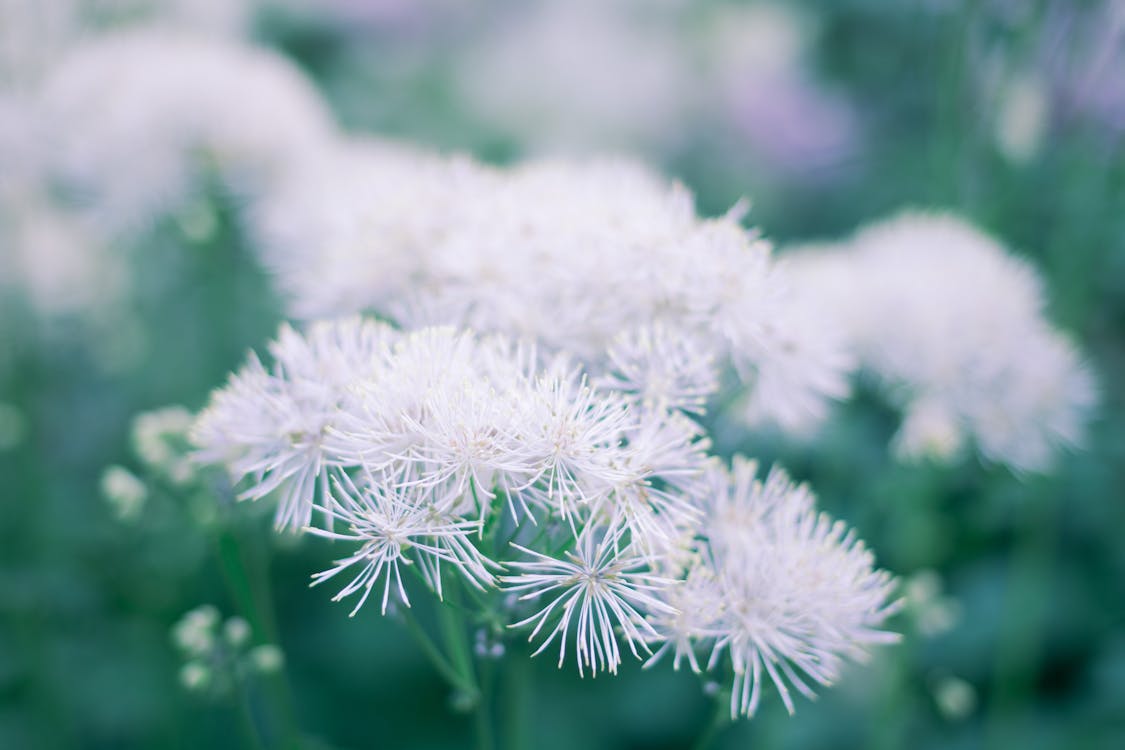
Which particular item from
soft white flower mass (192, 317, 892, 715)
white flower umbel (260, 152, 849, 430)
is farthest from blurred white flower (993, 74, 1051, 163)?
soft white flower mass (192, 317, 892, 715)

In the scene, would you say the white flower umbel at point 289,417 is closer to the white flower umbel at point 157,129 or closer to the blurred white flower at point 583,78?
the white flower umbel at point 157,129

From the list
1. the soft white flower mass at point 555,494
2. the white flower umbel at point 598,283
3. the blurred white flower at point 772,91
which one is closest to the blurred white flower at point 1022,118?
the white flower umbel at point 598,283

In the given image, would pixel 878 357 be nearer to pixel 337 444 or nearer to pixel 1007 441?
pixel 1007 441

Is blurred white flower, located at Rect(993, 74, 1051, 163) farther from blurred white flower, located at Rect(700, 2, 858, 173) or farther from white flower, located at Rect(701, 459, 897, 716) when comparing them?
white flower, located at Rect(701, 459, 897, 716)

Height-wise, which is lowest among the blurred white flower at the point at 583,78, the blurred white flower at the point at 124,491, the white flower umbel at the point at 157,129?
the blurred white flower at the point at 124,491

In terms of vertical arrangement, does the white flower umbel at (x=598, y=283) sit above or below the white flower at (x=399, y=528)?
above

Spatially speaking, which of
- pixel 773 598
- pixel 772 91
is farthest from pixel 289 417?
pixel 772 91

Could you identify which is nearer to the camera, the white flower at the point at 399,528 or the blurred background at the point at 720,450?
the white flower at the point at 399,528

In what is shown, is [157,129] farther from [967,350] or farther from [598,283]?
[967,350]
